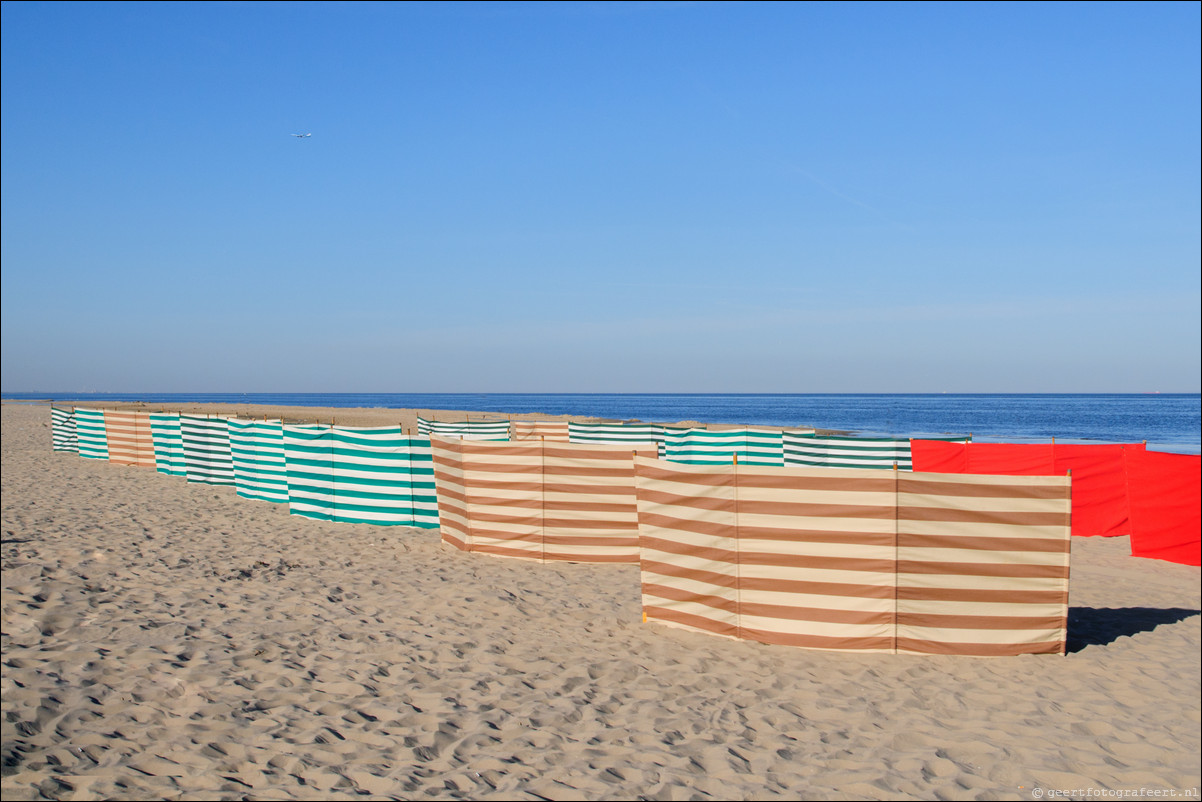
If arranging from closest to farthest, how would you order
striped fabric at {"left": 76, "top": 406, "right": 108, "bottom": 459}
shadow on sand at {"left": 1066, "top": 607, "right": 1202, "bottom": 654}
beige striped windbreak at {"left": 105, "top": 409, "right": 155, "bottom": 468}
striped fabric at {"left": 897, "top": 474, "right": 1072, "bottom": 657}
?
striped fabric at {"left": 897, "top": 474, "right": 1072, "bottom": 657}
shadow on sand at {"left": 1066, "top": 607, "right": 1202, "bottom": 654}
beige striped windbreak at {"left": 105, "top": 409, "right": 155, "bottom": 468}
striped fabric at {"left": 76, "top": 406, "right": 108, "bottom": 459}

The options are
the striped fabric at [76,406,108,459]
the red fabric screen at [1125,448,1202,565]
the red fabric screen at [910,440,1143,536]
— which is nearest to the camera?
the red fabric screen at [1125,448,1202,565]

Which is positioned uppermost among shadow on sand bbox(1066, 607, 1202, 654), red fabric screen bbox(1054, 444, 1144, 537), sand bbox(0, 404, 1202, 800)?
red fabric screen bbox(1054, 444, 1144, 537)

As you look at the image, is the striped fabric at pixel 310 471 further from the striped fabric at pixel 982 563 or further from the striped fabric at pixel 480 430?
the striped fabric at pixel 982 563

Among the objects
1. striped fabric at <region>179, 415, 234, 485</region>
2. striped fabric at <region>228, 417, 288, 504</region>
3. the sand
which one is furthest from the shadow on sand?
striped fabric at <region>179, 415, 234, 485</region>

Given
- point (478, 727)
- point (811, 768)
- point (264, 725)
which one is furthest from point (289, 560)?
point (811, 768)

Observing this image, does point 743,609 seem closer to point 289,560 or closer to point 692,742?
point 692,742

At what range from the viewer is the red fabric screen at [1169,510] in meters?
12.4

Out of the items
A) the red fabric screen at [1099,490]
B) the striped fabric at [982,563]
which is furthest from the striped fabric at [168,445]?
the red fabric screen at [1099,490]

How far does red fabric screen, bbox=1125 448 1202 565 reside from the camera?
12398 mm

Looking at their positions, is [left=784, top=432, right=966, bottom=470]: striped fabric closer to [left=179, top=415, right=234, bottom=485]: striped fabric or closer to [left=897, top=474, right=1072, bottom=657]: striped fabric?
[left=897, top=474, right=1072, bottom=657]: striped fabric

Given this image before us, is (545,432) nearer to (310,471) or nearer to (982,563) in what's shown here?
(310,471)

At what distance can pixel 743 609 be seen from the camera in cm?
756

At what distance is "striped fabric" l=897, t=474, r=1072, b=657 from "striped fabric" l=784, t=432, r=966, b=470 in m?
8.99

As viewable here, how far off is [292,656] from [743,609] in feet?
13.7
